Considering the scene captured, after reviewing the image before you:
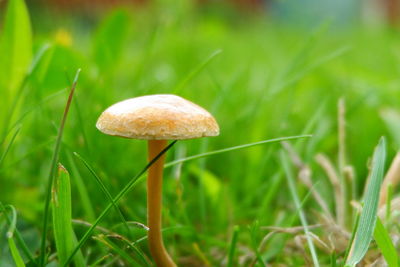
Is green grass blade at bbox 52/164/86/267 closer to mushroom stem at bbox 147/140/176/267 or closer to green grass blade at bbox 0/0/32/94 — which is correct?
mushroom stem at bbox 147/140/176/267

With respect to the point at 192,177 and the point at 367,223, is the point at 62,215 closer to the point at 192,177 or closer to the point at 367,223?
the point at 367,223

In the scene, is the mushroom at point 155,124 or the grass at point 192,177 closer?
the mushroom at point 155,124

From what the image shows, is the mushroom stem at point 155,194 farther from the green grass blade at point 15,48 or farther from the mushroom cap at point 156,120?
the green grass blade at point 15,48

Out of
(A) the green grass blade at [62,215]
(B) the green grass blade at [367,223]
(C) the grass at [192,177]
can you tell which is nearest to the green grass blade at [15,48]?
(C) the grass at [192,177]

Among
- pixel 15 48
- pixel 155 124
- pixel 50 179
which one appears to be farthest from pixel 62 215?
pixel 15 48

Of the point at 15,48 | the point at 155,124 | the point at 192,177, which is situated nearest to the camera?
the point at 155,124

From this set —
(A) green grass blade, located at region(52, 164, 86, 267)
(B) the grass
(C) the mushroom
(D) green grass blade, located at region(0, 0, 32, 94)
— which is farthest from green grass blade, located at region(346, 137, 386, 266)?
(D) green grass blade, located at region(0, 0, 32, 94)

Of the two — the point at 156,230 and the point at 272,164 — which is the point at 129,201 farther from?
the point at 272,164
